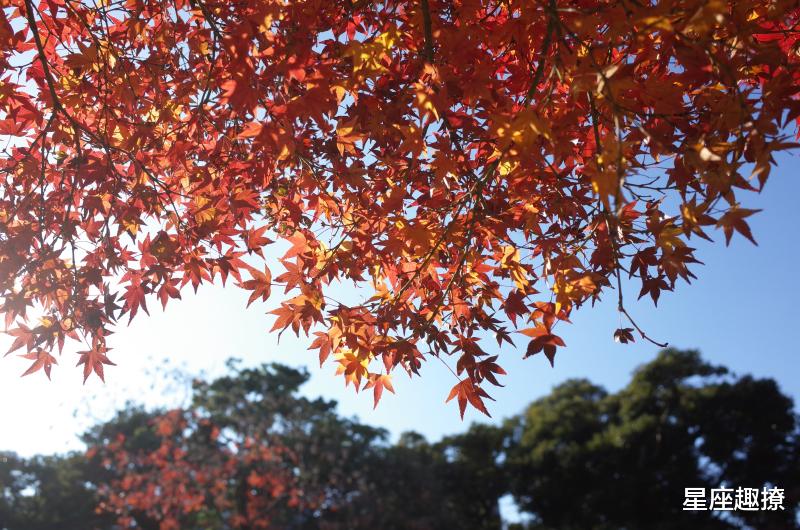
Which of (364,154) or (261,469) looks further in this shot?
(261,469)

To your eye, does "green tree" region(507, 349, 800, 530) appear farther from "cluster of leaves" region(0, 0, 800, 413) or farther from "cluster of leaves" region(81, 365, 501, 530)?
"cluster of leaves" region(0, 0, 800, 413)

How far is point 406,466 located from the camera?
13797 millimetres

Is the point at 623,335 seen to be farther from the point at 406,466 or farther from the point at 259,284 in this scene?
the point at 406,466

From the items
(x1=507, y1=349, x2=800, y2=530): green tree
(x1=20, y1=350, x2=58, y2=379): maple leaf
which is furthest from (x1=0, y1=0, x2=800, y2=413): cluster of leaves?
(x1=507, y1=349, x2=800, y2=530): green tree

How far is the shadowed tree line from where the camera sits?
41.7 feet

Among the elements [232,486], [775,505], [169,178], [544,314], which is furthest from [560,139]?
[775,505]

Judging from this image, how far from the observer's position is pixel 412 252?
233 cm

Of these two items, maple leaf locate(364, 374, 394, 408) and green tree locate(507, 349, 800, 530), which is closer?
maple leaf locate(364, 374, 394, 408)

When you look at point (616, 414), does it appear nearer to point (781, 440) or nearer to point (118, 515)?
point (781, 440)

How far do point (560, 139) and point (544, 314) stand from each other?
21.3 inches

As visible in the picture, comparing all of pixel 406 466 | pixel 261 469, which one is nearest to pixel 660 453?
pixel 406 466

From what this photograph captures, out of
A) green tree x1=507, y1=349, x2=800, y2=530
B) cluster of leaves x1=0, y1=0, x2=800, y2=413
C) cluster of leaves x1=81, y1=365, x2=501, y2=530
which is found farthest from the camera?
green tree x1=507, y1=349, x2=800, y2=530

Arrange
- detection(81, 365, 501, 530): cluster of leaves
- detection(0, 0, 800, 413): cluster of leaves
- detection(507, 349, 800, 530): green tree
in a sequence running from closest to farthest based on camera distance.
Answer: detection(0, 0, 800, 413): cluster of leaves
detection(81, 365, 501, 530): cluster of leaves
detection(507, 349, 800, 530): green tree

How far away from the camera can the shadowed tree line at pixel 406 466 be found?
12719mm
